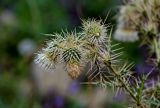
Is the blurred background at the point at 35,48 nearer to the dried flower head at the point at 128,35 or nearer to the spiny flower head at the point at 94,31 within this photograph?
the dried flower head at the point at 128,35

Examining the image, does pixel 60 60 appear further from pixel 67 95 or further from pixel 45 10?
pixel 45 10

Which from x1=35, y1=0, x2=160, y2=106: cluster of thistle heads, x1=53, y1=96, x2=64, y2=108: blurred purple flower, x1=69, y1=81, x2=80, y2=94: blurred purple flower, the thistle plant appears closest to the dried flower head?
x1=35, y1=0, x2=160, y2=106: cluster of thistle heads

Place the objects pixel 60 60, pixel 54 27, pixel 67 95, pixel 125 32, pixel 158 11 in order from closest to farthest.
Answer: pixel 60 60, pixel 158 11, pixel 125 32, pixel 67 95, pixel 54 27

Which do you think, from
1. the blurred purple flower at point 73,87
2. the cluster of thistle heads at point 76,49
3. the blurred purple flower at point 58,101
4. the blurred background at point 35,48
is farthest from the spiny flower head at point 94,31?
the blurred purple flower at point 73,87

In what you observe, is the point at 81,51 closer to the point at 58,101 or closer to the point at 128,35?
the point at 128,35

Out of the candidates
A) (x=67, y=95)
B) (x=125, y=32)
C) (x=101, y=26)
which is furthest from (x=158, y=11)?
(x=67, y=95)

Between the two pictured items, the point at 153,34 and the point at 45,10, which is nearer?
the point at 153,34
